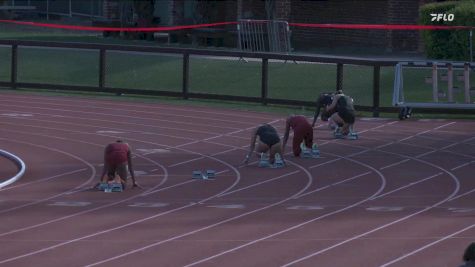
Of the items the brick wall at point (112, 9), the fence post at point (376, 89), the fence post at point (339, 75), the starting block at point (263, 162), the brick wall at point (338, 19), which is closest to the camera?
the starting block at point (263, 162)

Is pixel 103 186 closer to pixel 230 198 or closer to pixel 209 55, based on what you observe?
pixel 230 198

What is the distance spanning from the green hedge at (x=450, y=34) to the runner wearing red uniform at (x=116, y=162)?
18873mm

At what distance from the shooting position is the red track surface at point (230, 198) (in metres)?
12.6

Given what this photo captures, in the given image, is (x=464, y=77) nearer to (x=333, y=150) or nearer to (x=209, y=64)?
(x=333, y=150)

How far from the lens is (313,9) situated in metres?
45.1

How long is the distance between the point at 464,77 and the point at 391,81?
595 centimetres

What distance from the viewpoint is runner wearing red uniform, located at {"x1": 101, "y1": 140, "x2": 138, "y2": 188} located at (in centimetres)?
1706

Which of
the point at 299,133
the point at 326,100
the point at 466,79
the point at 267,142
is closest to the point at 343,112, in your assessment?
the point at 326,100

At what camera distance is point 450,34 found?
34.8m

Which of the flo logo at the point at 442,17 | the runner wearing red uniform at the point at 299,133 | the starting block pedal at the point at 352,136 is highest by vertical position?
the flo logo at the point at 442,17

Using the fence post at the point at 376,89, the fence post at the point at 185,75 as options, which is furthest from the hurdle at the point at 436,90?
the fence post at the point at 185,75

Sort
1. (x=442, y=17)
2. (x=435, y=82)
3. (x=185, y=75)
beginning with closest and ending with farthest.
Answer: (x=435, y=82)
(x=185, y=75)
(x=442, y=17)

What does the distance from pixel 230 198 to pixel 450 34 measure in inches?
775

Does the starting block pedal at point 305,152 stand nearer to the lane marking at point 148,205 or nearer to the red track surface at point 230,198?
the red track surface at point 230,198
